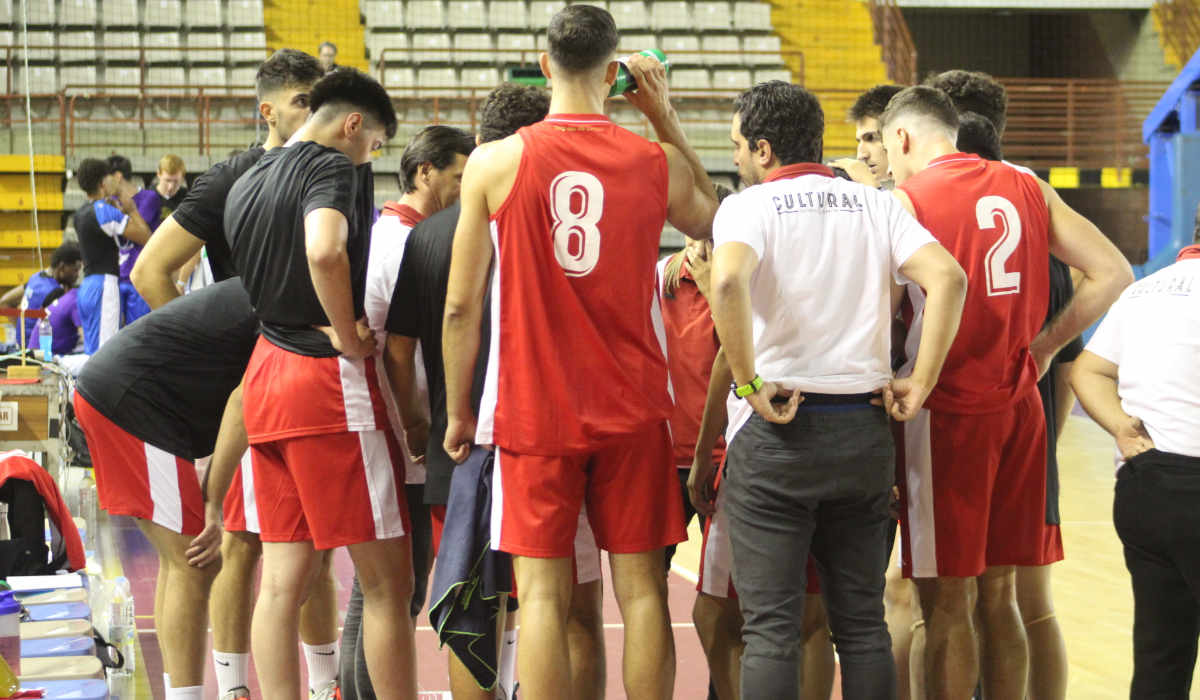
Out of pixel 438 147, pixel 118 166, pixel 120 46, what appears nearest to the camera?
pixel 438 147

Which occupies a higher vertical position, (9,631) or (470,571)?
(470,571)

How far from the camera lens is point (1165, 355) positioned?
2891 mm

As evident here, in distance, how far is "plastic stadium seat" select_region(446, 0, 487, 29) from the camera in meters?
15.8

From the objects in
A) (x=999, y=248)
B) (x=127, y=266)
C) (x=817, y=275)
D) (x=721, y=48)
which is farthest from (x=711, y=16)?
(x=817, y=275)

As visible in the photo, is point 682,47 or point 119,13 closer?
point 119,13

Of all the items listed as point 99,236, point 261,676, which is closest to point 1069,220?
point 261,676

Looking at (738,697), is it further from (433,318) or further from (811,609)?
(433,318)

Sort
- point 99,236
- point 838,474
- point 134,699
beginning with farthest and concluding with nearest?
point 99,236 < point 134,699 < point 838,474

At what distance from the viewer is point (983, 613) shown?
3236 millimetres

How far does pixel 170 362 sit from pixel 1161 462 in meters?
2.53

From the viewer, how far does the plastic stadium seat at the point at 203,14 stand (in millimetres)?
15180

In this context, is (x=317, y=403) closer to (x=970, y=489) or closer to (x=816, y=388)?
(x=816, y=388)

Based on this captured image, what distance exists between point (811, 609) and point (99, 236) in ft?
23.0

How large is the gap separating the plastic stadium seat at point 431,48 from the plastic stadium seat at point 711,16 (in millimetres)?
3237
